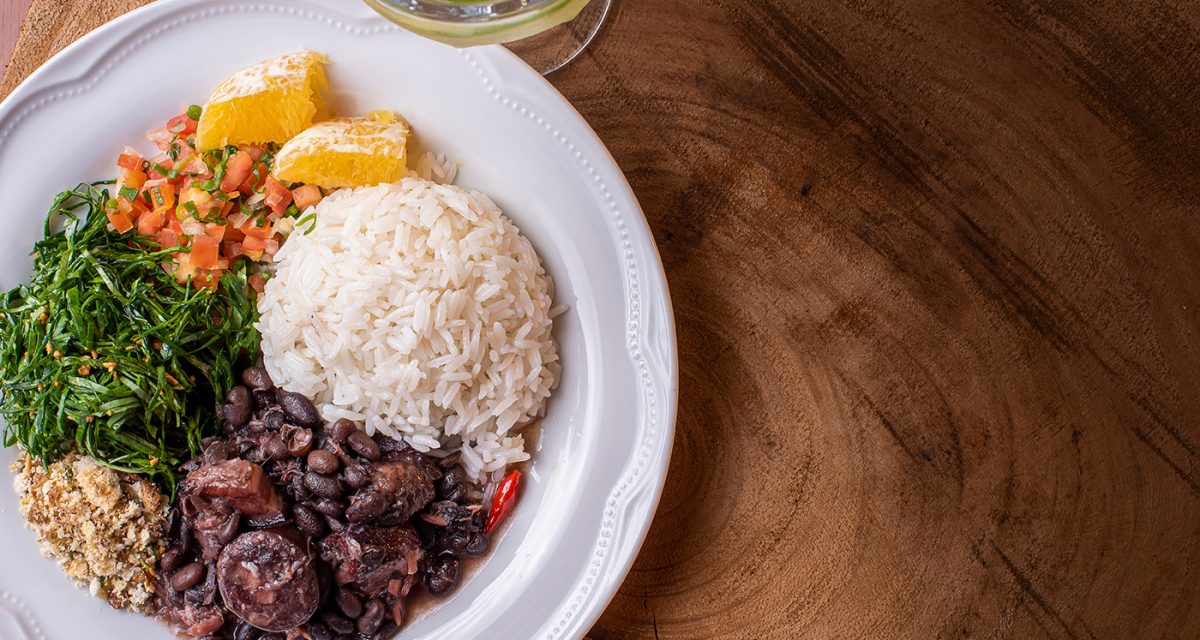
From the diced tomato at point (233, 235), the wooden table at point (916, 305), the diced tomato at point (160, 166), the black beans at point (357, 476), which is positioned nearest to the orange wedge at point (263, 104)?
the diced tomato at point (160, 166)

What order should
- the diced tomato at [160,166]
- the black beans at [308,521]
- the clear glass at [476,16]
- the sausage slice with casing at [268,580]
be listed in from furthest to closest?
the diced tomato at [160,166]
the black beans at [308,521]
the sausage slice with casing at [268,580]
the clear glass at [476,16]

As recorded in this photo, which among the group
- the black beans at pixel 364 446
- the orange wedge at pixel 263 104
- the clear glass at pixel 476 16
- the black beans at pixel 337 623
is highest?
the clear glass at pixel 476 16

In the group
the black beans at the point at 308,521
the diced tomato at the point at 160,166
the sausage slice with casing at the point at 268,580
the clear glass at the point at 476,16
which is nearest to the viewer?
the clear glass at the point at 476,16

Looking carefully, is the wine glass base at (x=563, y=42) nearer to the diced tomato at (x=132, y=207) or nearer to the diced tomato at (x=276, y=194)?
the diced tomato at (x=276, y=194)

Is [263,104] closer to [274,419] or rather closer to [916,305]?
[274,419]

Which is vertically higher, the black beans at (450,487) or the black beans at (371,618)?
the black beans at (450,487)

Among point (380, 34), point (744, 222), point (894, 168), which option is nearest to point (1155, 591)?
point (894, 168)

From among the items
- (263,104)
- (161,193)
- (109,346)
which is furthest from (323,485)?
(263,104)
